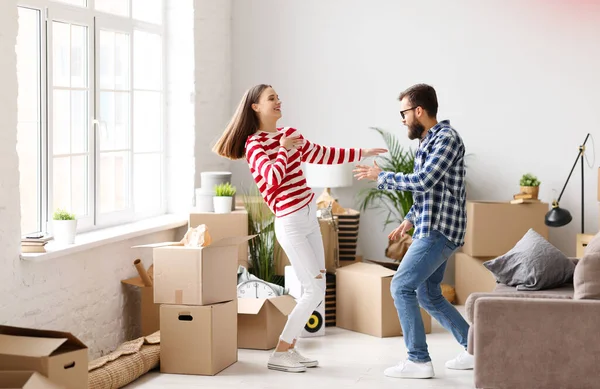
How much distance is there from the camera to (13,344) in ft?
11.6

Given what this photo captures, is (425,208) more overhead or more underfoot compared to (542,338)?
more overhead

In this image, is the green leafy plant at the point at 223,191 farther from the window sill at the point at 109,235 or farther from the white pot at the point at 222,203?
the window sill at the point at 109,235

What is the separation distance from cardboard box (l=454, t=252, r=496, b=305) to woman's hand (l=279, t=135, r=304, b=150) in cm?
236

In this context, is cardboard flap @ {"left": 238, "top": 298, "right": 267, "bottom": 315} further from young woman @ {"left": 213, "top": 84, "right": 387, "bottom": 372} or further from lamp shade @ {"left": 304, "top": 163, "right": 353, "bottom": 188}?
lamp shade @ {"left": 304, "top": 163, "right": 353, "bottom": 188}

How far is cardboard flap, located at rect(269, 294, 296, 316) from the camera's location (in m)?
5.46

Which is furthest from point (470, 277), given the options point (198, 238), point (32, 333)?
point (32, 333)

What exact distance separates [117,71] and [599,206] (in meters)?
3.53

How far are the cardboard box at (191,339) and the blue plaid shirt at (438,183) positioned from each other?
3.83 ft

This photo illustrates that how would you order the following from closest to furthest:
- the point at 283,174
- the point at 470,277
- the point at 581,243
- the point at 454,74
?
the point at 283,174, the point at 581,243, the point at 470,277, the point at 454,74

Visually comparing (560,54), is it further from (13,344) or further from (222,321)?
(13,344)

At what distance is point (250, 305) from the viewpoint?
5.44m

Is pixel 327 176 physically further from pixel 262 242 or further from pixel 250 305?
pixel 250 305

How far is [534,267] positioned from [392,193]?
96.2 inches

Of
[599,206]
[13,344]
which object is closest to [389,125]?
[599,206]
